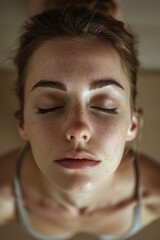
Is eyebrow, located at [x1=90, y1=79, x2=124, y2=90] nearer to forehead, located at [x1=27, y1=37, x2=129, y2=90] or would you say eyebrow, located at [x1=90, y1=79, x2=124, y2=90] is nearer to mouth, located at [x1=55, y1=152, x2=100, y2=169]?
forehead, located at [x1=27, y1=37, x2=129, y2=90]

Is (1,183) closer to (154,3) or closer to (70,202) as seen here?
(70,202)

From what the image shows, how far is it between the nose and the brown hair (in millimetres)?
137

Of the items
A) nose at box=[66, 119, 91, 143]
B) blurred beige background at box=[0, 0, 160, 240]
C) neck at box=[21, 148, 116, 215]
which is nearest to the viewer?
nose at box=[66, 119, 91, 143]

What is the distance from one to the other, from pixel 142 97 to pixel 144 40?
17 centimetres

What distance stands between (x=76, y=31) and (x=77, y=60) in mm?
55

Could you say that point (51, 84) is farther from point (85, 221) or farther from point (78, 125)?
point (85, 221)

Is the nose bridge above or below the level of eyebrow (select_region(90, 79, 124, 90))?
below

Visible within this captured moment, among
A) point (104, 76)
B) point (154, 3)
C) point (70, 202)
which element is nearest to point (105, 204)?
point (70, 202)

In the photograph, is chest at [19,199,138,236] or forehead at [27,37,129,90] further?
chest at [19,199,138,236]

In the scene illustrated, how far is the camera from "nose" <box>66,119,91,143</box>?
551 millimetres

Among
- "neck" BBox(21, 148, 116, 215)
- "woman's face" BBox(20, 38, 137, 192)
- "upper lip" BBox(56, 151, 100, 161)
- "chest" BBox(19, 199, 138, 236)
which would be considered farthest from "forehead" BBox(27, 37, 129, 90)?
"chest" BBox(19, 199, 138, 236)

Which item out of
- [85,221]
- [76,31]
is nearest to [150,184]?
[85,221]

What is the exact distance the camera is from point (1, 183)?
88 cm

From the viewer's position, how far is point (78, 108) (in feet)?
A: 1.85
